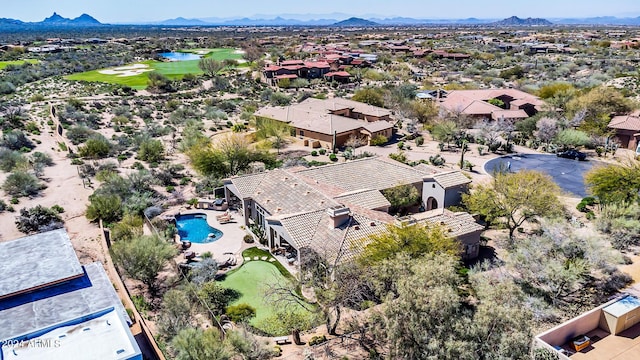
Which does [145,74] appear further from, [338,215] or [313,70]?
[338,215]

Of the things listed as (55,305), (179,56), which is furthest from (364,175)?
(179,56)

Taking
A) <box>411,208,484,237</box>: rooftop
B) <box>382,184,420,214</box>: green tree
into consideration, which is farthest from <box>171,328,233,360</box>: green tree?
A: <box>382,184,420,214</box>: green tree

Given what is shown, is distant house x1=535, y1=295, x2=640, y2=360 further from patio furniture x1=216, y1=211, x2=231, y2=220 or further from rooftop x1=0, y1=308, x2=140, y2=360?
patio furniture x1=216, y1=211, x2=231, y2=220

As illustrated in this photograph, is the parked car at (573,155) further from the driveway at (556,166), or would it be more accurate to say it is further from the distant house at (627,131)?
the distant house at (627,131)

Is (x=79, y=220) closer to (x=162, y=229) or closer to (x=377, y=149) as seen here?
(x=162, y=229)

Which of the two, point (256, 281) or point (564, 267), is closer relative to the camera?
point (564, 267)

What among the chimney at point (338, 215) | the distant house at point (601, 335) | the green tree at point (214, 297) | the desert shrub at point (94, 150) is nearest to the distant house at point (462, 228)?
the chimney at point (338, 215)

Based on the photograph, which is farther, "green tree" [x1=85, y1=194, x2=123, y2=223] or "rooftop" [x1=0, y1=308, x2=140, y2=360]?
"green tree" [x1=85, y1=194, x2=123, y2=223]
